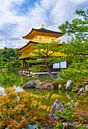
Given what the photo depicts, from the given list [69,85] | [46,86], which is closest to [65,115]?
[69,85]

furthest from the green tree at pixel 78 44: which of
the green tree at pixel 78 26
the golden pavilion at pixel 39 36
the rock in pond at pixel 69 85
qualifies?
the golden pavilion at pixel 39 36

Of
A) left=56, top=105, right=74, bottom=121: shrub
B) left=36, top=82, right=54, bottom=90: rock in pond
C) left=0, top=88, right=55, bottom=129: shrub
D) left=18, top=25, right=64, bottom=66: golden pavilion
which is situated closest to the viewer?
left=0, top=88, right=55, bottom=129: shrub

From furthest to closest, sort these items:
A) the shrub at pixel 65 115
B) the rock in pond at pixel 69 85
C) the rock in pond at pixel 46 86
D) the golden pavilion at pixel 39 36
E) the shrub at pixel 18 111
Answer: the golden pavilion at pixel 39 36 < the rock in pond at pixel 46 86 < the rock in pond at pixel 69 85 < the shrub at pixel 65 115 < the shrub at pixel 18 111

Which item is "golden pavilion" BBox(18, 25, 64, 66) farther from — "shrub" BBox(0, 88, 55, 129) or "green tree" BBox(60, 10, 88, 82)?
"shrub" BBox(0, 88, 55, 129)

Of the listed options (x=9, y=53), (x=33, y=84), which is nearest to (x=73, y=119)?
(x=33, y=84)

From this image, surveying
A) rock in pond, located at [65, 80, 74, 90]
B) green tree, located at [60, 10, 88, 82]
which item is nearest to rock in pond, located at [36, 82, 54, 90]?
rock in pond, located at [65, 80, 74, 90]

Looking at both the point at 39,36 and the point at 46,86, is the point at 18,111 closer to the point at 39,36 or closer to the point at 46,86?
the point at 46,86

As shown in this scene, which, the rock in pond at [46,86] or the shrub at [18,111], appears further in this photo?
the rock in pond at [46,86]

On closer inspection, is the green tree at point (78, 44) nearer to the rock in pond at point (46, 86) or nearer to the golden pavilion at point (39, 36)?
the rock in pond at point (46, 86)

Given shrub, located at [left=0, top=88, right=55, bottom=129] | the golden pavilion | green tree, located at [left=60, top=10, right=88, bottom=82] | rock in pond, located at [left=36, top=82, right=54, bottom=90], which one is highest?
the golden pavilion

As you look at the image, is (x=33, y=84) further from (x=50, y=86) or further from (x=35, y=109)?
(x=35, y=109)

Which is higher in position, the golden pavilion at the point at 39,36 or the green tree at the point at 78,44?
the golden pavilion at the point at 39,36

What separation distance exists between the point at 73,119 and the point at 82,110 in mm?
1837

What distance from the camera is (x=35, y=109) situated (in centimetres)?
562
